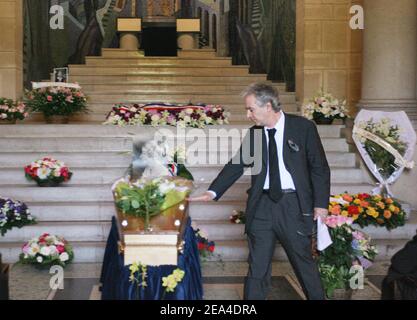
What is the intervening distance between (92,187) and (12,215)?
132 centimetres

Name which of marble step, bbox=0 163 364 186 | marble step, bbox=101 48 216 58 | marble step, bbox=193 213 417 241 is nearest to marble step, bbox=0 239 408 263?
marble step, bbox=193 213 417 241

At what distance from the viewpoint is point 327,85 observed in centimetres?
1380

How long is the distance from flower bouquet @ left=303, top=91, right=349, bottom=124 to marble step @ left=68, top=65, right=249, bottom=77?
5376 millimetres

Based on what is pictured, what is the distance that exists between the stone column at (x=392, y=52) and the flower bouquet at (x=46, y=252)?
5.38m

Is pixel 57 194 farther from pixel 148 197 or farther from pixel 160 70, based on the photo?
pixel 160 70

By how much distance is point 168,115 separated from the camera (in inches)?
446

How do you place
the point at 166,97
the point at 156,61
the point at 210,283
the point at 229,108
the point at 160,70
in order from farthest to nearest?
the point at 156,61 < the point at 160,70 < the point at 166,97 < the point at 229,108 < the point at 210,283

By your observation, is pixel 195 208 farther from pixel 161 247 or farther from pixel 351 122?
pixel 161 247

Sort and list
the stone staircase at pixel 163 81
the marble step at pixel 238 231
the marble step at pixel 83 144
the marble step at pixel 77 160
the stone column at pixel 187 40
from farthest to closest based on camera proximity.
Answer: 1. the stone column at pixel 187 40
2. the stone staircase at pixel 163 81
3. the marble step at pixel 83 144
4. the marble step at pixel 77 160
5. the marble step at pixel 238 231

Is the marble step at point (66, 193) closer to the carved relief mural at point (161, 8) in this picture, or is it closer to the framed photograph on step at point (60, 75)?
the framed photograph on step at point (60, 75)

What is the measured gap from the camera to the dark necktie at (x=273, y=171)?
17.4 feet

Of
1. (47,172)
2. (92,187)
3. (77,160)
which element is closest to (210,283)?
(92,187)

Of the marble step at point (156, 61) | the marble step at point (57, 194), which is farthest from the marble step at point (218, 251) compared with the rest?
the marble step at point (156, 61)
